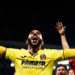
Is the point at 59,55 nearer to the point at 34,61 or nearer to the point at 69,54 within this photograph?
the point at 69,54

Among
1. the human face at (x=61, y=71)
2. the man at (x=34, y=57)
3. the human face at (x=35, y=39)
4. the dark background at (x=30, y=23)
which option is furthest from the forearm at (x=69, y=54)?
the dark background at (x=30, y=23)

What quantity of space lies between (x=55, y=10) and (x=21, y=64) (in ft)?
26.4

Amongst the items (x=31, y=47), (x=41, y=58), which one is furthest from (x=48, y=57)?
(x=31, y=47)

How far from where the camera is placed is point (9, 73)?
13.4 metres

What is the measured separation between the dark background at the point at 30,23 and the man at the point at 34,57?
24.6ft

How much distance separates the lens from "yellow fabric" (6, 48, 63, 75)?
2.66 m

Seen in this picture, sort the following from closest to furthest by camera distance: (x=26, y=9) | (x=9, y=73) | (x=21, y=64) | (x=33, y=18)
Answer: (x=21, y=64) → (x=26, y=9) → (x=33, y=18) → (x=9, y=73)

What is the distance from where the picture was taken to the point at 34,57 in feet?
9.00

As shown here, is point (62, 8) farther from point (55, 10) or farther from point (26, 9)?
point (26, 9)

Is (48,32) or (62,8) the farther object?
(48,32)

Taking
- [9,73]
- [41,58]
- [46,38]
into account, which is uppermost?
[46,38]

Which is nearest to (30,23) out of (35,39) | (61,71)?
(61,71)

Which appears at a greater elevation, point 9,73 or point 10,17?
point 10,17

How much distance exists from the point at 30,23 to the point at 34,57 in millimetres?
8591
